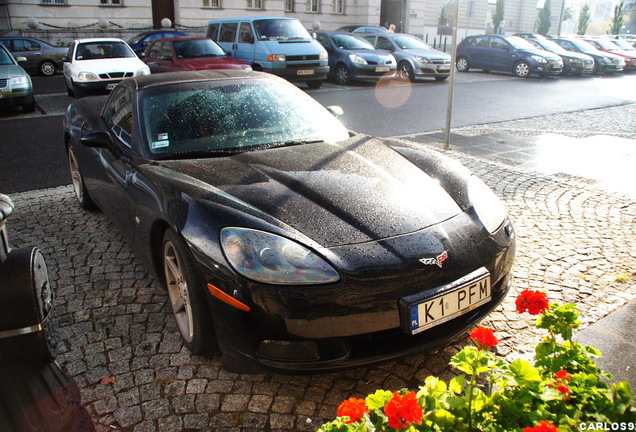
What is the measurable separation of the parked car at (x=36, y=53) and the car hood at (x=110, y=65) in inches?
291

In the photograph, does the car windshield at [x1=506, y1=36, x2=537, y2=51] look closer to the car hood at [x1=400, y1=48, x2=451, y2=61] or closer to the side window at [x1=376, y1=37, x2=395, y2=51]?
the car hood at [x1=400, y1=48, x2=451, y2=61]

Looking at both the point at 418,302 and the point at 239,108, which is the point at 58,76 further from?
the point at 418,302

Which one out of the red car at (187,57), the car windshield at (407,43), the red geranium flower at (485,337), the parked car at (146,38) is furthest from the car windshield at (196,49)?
the red geranium flower at (485,337)

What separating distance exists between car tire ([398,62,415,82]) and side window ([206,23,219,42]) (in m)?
5.58

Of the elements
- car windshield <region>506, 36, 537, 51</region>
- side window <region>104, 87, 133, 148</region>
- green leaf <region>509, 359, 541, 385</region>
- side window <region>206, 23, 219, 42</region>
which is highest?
side window <region>206, 23, 219, 42</region>

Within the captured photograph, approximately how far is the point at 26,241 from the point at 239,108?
2.13 metres

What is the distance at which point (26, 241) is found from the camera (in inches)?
172

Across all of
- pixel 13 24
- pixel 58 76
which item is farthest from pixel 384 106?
pixel 13 24

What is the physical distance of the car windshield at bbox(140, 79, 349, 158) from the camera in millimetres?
3496

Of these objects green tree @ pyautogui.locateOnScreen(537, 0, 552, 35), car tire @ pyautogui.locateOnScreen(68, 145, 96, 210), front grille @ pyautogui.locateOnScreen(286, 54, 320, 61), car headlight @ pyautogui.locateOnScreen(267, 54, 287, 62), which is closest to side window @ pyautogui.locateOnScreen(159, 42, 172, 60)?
car headlight @ pyautogui.locateOnScreen(267, 54, 287, 62)

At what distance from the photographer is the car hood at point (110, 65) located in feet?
39.3

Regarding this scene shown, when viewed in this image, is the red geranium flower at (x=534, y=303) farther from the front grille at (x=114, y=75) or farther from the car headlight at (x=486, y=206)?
the front grille at (x=114, y=75)

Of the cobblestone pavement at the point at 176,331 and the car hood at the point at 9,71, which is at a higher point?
the car hood at the point at 9,71

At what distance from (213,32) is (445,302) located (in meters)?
15.0
